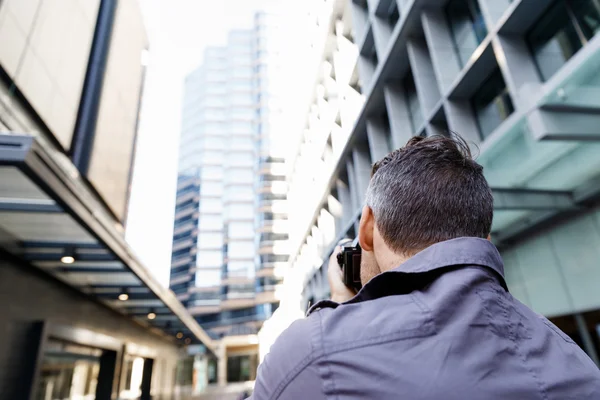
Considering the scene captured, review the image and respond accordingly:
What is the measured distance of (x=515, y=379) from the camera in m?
0.77

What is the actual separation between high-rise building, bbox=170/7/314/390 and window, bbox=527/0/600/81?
47.8 m

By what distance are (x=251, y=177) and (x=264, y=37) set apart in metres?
27.7

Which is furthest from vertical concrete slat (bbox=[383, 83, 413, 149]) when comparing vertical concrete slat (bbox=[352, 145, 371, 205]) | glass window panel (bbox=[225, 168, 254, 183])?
glass window panel (bbox=[225, 168, 254, 183])

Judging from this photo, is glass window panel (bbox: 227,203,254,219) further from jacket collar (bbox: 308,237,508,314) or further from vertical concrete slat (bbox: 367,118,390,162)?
jacket collar (bbox: 308,237,508,314)

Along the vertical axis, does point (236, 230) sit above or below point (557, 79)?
above

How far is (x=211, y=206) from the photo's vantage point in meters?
65.6

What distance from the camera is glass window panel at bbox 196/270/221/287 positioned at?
61594 millimetres

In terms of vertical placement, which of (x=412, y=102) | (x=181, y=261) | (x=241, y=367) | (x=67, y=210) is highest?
(x=181, y=261)

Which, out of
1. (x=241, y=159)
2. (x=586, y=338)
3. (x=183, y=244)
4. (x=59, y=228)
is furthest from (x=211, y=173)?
(x=586, y=338)

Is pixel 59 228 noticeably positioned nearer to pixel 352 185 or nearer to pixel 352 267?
pixel 352 267

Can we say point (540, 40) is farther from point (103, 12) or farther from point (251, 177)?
point (251, 177)

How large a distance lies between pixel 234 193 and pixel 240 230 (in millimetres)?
6699

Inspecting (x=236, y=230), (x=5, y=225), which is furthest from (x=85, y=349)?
(x=236, y=230)

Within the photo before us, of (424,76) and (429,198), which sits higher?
(424,76)
